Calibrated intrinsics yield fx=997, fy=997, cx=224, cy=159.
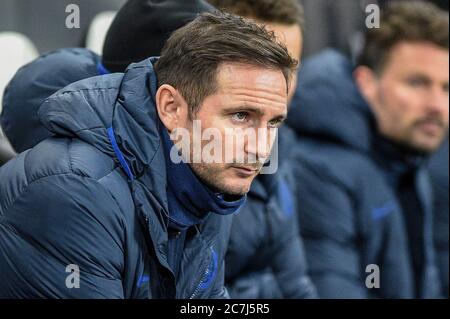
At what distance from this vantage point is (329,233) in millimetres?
3045

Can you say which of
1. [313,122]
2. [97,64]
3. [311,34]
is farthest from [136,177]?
[311,34]

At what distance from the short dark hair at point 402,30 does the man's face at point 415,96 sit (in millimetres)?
24

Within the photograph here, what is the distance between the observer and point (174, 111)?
6.08 feet

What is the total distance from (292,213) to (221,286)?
668mm

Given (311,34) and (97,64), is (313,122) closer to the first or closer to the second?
(311,34)

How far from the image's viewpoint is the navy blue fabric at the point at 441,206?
3.31m

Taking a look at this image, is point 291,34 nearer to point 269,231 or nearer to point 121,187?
point 269,231

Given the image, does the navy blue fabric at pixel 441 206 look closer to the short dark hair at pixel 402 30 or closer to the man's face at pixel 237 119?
the short dark hair at pixel 402 30

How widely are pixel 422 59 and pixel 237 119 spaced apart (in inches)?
57.5

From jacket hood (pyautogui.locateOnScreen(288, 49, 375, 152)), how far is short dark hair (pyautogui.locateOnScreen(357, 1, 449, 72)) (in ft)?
0.38

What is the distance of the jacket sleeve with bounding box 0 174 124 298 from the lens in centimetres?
172

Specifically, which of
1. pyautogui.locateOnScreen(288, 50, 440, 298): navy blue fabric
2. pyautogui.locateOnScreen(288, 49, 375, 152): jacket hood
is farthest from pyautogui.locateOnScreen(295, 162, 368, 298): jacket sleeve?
pyautogui.locateOnScreen(288, 49, 375, 152): jacket hood

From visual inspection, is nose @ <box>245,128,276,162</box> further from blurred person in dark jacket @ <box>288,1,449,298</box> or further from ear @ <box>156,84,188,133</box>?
blurred person in dark jacket @ <box>288,1,449,298</box>

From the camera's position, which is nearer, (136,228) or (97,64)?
(136,228)
